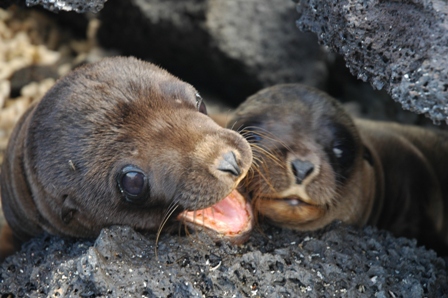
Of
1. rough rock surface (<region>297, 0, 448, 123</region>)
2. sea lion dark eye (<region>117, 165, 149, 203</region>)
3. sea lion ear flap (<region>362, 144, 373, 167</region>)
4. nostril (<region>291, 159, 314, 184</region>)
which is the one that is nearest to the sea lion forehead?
sea lion dark eye (<region>117, 165, 149, 203</region>)

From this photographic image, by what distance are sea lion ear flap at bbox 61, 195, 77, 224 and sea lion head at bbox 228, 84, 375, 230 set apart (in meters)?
1.09

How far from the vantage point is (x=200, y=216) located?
3.69 meters

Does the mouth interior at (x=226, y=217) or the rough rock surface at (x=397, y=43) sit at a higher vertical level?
the rough rock surface at (x=397, y=43)

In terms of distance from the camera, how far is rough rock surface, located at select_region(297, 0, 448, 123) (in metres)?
3.10

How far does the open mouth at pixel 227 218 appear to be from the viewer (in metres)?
3.64

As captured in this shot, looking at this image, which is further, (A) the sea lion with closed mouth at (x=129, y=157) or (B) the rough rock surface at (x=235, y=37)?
(B) the rough rock surface at (x=235, y=37)

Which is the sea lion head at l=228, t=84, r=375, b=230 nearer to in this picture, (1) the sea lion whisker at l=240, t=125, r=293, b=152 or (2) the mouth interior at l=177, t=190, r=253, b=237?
(1) the sea lion whisker at l=240, t=125, r=293, b=152

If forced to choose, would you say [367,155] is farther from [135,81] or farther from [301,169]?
[135,81]

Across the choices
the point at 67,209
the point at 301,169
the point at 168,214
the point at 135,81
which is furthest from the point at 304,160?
the point at 67,209

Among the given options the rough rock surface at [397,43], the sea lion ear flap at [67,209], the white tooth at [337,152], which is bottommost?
the sea lion ear flap at [67,209]

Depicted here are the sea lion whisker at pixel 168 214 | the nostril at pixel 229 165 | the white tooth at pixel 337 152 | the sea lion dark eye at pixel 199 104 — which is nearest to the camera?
the nostril at pixel 229 165

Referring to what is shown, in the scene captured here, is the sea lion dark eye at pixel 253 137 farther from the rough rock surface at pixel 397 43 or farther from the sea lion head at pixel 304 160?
the rough rock surface at pixel 397 43

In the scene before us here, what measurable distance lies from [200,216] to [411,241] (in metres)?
1.32

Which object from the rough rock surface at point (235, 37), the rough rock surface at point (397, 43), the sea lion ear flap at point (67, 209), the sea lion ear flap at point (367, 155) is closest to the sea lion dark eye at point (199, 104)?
the rough rock surface at point (397, 43)
